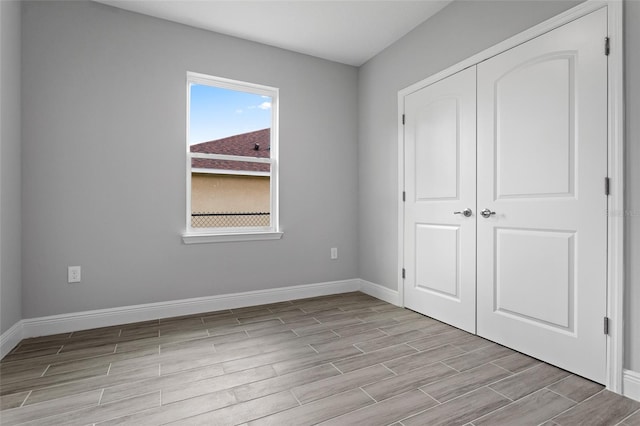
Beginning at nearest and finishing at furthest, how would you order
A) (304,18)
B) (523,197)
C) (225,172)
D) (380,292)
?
(523,197), (304,18), (225,172), (380,292)

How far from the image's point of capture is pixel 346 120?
3.86 meters

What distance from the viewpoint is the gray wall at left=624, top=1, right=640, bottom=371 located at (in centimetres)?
165

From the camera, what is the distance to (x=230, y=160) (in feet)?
10.8

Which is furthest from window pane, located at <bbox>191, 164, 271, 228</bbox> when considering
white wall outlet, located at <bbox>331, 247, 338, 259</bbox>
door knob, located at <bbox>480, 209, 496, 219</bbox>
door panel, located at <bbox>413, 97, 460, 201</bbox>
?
door knob, located at <bbox>480, 209, 496, 219</bbox>

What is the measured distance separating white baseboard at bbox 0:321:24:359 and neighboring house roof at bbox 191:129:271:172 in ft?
5.81

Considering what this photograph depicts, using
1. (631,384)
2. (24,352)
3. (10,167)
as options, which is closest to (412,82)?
(631,384)

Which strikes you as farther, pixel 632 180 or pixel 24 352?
pixel 24 352

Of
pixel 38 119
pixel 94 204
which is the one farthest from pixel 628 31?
pixel 38 119

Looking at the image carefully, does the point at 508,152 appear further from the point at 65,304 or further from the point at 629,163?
the point at 65,304

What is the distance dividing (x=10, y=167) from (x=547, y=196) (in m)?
3.59

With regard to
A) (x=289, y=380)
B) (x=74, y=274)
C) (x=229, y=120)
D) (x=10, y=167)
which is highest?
(x=229, y=120)

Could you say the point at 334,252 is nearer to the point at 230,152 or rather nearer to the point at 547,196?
the point at 230,152

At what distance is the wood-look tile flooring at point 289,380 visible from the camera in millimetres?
1537

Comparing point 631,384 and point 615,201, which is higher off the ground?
point 615,201
